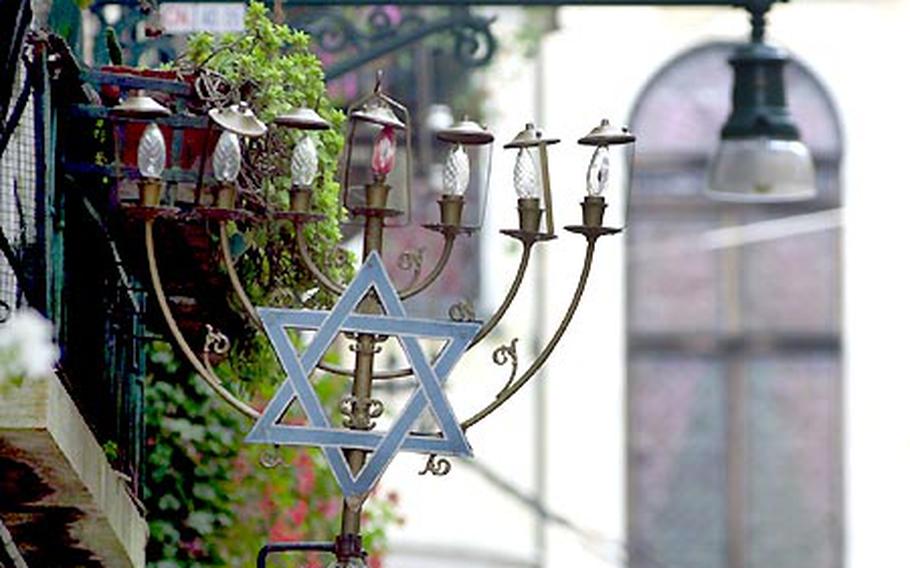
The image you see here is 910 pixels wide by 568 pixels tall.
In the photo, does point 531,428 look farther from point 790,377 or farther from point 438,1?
point 438,1

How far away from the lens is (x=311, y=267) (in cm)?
830

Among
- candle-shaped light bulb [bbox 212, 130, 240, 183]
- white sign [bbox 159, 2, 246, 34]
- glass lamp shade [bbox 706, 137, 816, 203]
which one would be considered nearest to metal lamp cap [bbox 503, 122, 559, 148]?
candle-shaped light bulb [bbox 212, 130, 240, 183]

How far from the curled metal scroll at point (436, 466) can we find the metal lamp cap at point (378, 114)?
28.1 inches

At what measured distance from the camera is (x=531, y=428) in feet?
81.9

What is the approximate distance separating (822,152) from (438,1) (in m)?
13.7

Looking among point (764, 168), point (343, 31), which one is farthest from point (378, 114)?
point (343, 31)

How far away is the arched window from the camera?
2566 cm

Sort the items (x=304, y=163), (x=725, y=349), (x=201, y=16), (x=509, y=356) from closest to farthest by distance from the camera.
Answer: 1. (x=304, y=163)
2. (x=509, y=356)
3. (x=201, y=16)
4. (x=725, y=349)

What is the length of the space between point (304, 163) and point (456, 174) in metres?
0.32

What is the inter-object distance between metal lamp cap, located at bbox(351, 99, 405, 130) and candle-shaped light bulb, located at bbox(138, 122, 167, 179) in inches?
16.4

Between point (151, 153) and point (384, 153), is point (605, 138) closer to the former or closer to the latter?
point (384, 153)

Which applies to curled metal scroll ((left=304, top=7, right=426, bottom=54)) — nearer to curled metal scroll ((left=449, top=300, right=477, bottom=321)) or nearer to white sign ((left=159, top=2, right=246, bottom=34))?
white sign ((left=159, top=2, right=246, bottom=34))

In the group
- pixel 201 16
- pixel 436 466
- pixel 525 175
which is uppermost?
pixel 201 16

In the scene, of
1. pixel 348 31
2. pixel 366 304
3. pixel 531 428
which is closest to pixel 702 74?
pixel 531 428
